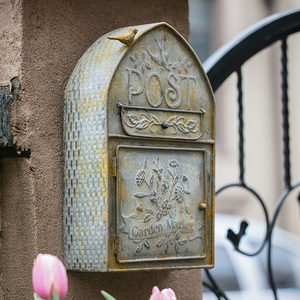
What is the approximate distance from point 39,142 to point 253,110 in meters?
11.0

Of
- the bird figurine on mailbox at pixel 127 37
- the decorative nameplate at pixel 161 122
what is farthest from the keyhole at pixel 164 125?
the bird figurine on mailbox at pixel 127 37

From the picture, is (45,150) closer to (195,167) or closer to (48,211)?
(48,211)

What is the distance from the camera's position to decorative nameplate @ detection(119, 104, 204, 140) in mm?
1908

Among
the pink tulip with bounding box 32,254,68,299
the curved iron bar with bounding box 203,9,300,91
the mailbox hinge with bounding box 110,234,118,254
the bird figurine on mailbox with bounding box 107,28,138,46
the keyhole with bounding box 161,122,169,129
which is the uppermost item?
the curved iron bar with bounding box 203,9,300,91

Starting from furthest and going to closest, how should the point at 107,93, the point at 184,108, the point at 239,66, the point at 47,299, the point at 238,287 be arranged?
the point at 238,287 → the point at 239,66 → the point at 184,108 → the point at 107,93 → the point at 47,299

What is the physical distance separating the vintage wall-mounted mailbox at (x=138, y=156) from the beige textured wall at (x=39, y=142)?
0.12 ft

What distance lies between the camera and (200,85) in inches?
81.4

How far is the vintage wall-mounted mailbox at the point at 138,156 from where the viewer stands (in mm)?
1866

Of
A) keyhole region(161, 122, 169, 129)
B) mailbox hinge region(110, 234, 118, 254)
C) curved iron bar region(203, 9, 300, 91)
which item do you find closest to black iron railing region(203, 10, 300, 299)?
curved iron bar region(203, 9, 300, 91)

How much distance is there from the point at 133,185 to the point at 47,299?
0.46 metres

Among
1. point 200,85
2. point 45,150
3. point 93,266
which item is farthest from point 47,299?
point 200,85

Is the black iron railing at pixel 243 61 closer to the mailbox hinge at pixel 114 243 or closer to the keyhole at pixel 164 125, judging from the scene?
the keyhole at pixel 164 125

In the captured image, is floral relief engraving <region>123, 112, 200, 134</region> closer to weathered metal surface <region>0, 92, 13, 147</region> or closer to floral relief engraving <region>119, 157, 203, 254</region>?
floral relief engraving <region>119, 157, 203, 254</region>

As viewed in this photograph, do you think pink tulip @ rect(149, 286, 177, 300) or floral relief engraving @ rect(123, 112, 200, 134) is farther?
floral relief engraving @ rect(123, 112, 200, 134)
